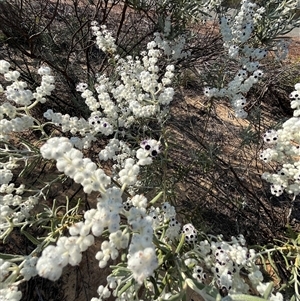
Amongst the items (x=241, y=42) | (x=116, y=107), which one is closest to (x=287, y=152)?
(x=116, y=107)

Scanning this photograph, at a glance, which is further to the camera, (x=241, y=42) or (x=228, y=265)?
(x=241, y=42)

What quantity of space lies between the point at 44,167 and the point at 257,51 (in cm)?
243

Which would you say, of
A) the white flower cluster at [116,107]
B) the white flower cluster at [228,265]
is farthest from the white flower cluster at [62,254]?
the white flower cluster at [116,107]

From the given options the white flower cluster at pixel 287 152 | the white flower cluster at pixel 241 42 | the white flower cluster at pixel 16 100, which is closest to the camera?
the white flower cluster at pixel 16 100

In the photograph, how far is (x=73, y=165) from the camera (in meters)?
1.35

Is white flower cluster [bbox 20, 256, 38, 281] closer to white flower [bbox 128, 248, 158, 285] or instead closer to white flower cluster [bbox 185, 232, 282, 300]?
white flower [bbox 128, 248, 158, 285]

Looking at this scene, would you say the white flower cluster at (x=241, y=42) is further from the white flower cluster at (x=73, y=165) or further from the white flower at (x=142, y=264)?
the white flower at (x=142, y=264)

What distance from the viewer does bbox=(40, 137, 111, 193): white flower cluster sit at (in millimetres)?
1337

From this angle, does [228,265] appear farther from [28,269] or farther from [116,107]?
[116,107]

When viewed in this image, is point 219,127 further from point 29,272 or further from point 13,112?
point 29,272

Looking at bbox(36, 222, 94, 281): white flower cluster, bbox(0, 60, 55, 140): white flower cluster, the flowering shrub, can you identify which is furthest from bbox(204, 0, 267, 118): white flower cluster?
bbox(36, 222, 94, 281): white flower cluster

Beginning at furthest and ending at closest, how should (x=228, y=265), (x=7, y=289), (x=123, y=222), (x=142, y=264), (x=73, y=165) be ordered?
(x=123, y=222)
(x=228, y=265)
(x=7, y=289)
(x=73, y=165)
(x=142, y=264)

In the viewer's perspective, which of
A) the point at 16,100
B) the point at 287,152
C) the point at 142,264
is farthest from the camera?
the point at 287,152

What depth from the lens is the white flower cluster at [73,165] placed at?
134cm
